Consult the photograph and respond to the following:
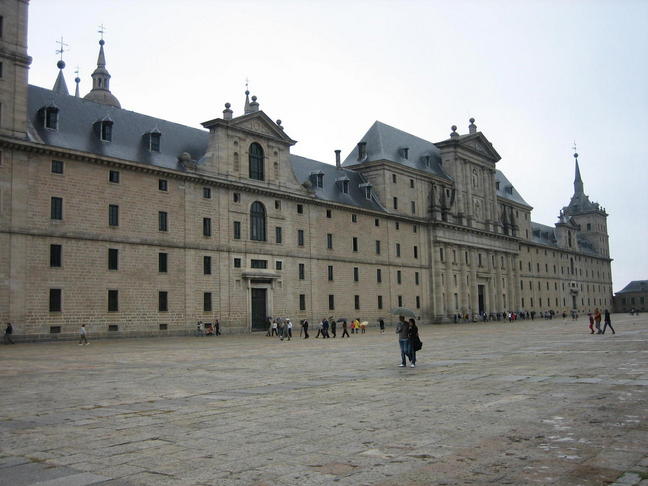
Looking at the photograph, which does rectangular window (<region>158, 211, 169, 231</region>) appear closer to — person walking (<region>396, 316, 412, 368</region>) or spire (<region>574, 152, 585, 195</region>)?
person walking (<region>396, 316, 412, 368</region>)

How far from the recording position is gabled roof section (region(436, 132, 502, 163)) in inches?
3183

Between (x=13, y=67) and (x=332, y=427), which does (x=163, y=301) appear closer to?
(x=13, y=67)

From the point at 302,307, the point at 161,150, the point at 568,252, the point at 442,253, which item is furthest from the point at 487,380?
the point at 568,252

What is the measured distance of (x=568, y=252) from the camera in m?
118

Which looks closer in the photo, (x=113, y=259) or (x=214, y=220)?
(x=113, y=259)

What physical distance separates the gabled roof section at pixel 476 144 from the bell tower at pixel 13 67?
5338 centimetres

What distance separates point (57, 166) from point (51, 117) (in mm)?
3920

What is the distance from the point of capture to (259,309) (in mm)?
52062

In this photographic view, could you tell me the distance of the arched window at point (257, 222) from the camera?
52.3 metres

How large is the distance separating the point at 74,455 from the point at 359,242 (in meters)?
56.4

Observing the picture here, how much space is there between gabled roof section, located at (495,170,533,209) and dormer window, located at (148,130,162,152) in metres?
61.9

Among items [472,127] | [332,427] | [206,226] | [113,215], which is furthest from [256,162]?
[332,427]

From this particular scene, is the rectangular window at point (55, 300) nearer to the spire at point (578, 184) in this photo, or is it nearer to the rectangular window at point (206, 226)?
the rectangular window at point (206, 226)

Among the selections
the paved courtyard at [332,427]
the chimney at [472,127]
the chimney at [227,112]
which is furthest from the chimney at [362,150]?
the paved courtyard at [332,427]
